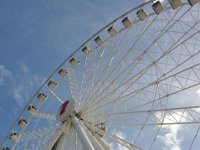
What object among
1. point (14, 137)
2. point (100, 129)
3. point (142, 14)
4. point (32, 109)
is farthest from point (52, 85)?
point (142, 14)

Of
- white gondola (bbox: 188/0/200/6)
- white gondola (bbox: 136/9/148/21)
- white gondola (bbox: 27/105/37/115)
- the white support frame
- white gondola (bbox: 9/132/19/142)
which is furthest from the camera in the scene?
white gondola (bbox: 27/105/37/115)

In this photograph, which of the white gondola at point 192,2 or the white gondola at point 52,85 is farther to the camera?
the white gondola at point 52,85

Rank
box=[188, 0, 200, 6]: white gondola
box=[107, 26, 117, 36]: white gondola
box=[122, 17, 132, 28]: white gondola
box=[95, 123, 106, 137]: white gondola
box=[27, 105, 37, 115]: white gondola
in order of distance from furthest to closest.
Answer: box=[27, 105, 37, 115]: white gondola → box=[107, 26, 117, 36]: white gondola → box=[122, 17, 132, 28]: white gondola → box=[95, 123, 106, 137]: white gondola → box=[188, 0, 200, 6]: white gondola

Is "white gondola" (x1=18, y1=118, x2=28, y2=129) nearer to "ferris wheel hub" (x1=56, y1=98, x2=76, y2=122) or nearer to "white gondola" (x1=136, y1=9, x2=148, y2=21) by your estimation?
"ferris wheel hub" (x1=56, y1=98, x2=76, y2=122)

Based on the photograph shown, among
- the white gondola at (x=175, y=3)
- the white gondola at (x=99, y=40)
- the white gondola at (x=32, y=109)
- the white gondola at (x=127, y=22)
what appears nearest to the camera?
the white gondola at (x=175, y=3)

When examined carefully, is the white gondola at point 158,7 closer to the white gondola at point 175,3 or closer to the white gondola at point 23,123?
the white gondola at point 175,3

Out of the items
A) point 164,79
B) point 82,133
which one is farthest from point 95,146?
point 164,79

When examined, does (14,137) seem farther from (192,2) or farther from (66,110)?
(192,2)

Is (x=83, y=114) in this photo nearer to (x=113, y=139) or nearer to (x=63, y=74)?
(x=113, y=139)

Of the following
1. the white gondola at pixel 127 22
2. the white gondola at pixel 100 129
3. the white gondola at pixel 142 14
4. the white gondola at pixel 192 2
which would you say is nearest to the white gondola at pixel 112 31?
the white gondola at pixel 127 22

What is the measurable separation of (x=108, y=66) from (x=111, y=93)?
2036 mm

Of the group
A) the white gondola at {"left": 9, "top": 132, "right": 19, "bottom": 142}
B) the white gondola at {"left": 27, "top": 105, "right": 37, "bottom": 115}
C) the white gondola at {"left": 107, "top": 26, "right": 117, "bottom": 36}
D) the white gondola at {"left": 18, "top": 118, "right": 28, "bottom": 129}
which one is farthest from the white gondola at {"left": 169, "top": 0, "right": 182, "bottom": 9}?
the white gondola at {"left": 9, "top": 132, "right": 19, "bottom": 142}

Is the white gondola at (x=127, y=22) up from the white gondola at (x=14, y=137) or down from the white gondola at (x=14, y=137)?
up

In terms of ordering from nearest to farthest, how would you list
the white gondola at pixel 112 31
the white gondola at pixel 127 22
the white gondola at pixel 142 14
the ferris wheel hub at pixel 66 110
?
the ferris wheel hub at pixel 66 110 < the white gondola at pixel 142 14 < the white gondola at pixel 127 22 < the white gondola at pixel 112 31
